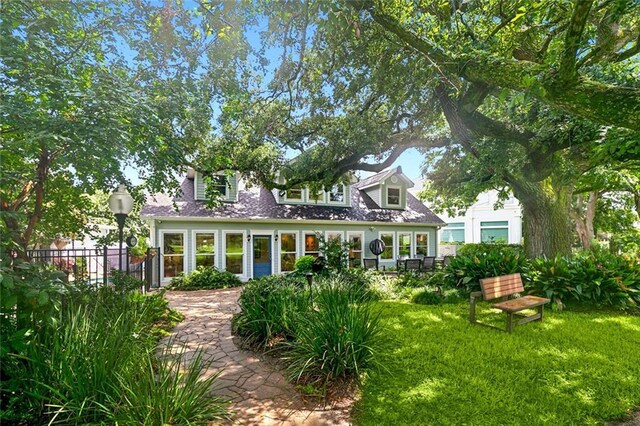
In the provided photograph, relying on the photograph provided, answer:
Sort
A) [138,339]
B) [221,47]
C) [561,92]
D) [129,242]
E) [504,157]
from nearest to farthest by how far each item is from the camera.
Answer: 1. [561,92]
2. [138,339]
3. [221,47]
4. [504,157]
5. [129,242]

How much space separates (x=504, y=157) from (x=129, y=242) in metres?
10.9

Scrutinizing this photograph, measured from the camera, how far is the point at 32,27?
12.0 ft

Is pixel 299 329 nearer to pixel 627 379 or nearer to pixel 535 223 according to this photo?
pixel 627 379

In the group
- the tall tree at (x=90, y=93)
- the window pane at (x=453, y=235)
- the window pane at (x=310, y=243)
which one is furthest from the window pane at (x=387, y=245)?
the window pane at (x=453, y=235)

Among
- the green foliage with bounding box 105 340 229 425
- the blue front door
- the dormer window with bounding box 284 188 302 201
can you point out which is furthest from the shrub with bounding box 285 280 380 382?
the dormer window with bounding box 284 188 302 201

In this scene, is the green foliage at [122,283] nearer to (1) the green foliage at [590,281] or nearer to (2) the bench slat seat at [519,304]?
(2) the bench slat seat at [519,304]

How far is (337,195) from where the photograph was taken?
16062mm

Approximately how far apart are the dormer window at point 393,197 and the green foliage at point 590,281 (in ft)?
32.6

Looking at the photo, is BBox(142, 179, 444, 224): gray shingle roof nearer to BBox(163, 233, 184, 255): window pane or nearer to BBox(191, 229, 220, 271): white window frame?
BBox(191, 229, 220, 271): white window frame

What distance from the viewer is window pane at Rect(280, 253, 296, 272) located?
47.0 feet

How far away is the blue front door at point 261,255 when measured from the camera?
45.2 feet

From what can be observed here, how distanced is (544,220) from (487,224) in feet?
66.7

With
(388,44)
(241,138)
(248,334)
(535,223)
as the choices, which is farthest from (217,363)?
(535,223)

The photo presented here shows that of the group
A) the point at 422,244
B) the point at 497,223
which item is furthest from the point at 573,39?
the point at 497,223
